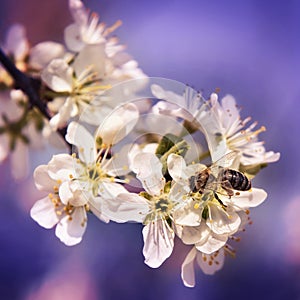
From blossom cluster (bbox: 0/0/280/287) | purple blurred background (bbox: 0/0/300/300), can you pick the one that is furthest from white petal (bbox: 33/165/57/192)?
purple blurred background (bbox: 0/0/300/300)

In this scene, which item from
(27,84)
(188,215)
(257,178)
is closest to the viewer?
(188,215)

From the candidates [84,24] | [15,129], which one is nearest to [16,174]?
[15,129]

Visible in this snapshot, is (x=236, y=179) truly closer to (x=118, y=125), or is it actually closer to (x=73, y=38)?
(x=118, y=125)

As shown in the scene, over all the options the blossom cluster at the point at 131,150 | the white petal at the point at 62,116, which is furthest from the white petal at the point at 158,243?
the white petal at the point at 62,116

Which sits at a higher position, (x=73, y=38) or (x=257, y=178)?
(x=73, y=38)

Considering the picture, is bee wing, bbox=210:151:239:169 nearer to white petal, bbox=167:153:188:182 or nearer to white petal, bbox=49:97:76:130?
white petal, bbox=167:153:188:182

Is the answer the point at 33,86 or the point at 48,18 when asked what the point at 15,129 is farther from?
the point at 48,18

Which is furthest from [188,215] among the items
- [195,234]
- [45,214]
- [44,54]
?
[44,54]
